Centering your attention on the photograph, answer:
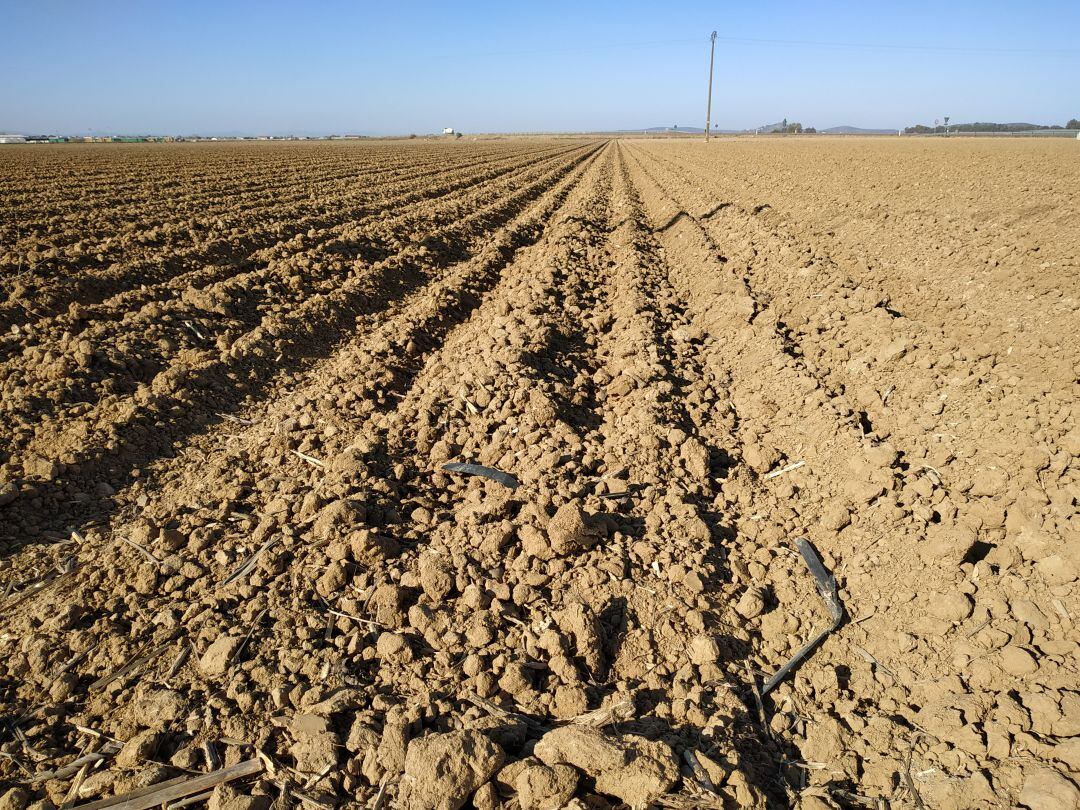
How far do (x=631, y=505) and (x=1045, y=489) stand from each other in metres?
2.02

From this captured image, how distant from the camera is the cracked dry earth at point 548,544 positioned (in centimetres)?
212

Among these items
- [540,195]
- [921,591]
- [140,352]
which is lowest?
[921,591]

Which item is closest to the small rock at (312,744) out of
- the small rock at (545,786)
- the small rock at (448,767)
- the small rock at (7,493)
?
the small rock at (448,767)

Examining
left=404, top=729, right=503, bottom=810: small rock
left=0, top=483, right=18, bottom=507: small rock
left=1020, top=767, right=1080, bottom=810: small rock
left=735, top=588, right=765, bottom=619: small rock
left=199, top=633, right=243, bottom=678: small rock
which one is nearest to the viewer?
left=1020, top=767, right=1080, bottom=810: small rock

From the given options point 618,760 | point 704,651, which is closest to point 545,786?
point 618,760

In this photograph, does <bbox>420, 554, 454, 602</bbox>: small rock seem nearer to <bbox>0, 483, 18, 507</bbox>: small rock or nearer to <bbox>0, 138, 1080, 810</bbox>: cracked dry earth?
<bbox>0, 138, 1080, 810</bbox>: cracked dry earth

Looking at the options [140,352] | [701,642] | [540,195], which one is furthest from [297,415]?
[540,195]

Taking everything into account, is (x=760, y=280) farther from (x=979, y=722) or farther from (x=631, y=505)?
(x=979, y=722)

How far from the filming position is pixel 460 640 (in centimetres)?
263

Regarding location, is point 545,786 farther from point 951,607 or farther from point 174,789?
point 951,607

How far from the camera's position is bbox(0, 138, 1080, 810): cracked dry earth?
2121 mm

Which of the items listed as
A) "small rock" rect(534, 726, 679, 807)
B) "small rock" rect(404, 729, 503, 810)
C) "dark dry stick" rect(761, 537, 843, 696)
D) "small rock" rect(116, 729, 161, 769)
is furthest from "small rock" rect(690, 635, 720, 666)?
"small rock" rect(116, 729, 161, 769)

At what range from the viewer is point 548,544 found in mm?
3090

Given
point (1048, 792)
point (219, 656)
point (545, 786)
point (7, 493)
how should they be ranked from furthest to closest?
point (7, 493) → point (219, 656) → point (545, 786) → point (1048, 792)
